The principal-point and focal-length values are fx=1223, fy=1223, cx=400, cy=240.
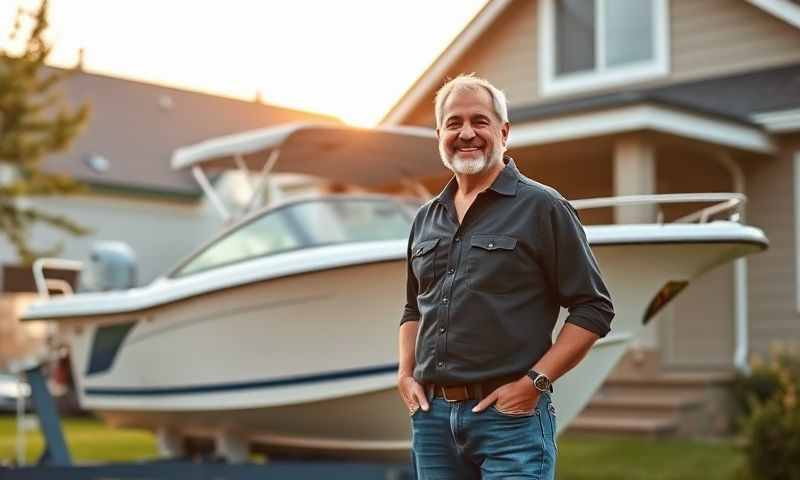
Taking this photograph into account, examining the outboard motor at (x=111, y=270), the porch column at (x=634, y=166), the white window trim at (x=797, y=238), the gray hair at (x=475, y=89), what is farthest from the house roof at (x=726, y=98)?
the gray hair at (x=475, y=89)

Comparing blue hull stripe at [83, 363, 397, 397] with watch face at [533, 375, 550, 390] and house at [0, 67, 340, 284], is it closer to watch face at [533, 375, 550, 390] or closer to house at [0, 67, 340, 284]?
watch face at [533, 375, 550, 390]

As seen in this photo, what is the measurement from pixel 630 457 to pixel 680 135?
131 inches

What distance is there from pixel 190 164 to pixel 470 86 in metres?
6.16

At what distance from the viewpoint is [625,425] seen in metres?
11.6

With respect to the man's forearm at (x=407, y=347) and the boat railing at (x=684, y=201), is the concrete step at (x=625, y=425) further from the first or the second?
the man's forearm at (x=407, y=347)

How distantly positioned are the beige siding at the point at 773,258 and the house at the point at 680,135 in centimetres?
1

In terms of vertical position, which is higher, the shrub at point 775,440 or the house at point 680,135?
the house at point 680,135

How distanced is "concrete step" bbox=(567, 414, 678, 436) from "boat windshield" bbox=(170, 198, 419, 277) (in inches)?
156

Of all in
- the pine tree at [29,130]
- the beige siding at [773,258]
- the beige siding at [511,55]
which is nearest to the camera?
the beige siding at [773,258]

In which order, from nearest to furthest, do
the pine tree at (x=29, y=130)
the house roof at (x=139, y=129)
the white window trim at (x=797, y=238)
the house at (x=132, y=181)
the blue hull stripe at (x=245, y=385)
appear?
the blue hull stripe at (x=245, y=385) < the white window trim at (x=797, y=238) < the pine tree at (x=29, y=130) < the house at (x=132, y=181) < the house roof at (x=139, y=129)

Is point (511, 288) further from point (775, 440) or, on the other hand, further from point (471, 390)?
point (775, 440)

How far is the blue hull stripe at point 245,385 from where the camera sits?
7348 millimetres

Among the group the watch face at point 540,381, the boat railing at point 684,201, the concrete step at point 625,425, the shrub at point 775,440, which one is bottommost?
the concrete step at point 625,425

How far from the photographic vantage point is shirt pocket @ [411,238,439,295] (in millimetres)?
3627
